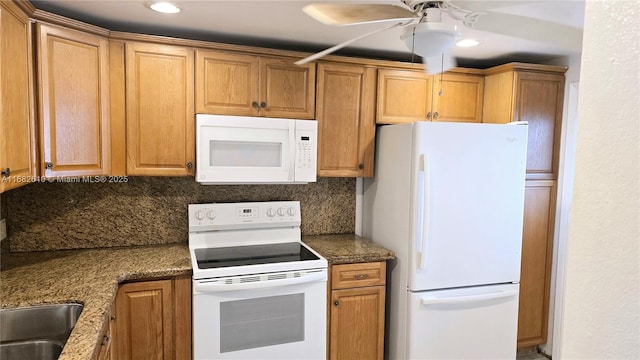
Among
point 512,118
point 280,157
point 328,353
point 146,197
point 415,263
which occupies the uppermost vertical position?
point 512,118

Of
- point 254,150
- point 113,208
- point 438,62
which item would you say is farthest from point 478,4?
point 113,208

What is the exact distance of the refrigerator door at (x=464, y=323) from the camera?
96.0 inches

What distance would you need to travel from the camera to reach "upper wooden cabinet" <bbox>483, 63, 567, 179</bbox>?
2814mm

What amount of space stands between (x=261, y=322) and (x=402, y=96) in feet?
5.76

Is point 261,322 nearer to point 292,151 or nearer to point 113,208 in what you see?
point 292,151

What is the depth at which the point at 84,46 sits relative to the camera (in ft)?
7.05

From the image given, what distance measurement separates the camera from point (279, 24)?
2264 millimetres

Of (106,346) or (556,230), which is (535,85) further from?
(106,346)

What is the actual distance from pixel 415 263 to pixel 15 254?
92.8 inches

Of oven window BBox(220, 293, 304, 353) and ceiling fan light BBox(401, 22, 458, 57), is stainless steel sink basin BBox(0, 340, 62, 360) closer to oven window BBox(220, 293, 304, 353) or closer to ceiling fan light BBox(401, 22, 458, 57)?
oven window BBox(220, 293, 304, 353)

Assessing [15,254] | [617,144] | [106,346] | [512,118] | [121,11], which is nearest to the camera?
[617,144]

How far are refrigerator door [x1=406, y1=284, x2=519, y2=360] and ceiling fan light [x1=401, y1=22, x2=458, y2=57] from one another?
147 centimetres

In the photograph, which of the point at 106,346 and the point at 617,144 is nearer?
the point at 617,144

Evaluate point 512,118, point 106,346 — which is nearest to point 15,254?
point 106,346
